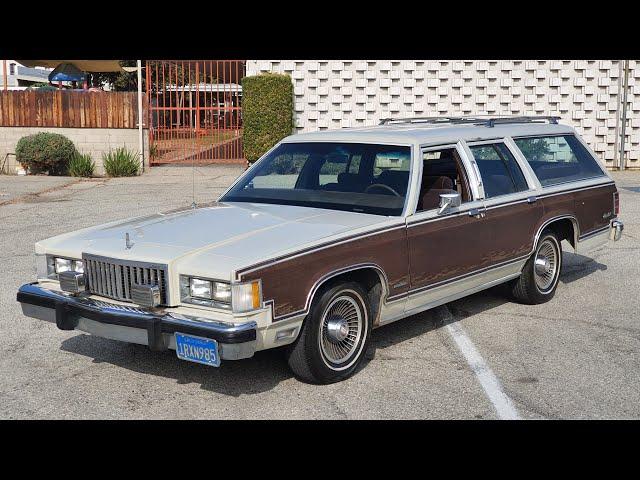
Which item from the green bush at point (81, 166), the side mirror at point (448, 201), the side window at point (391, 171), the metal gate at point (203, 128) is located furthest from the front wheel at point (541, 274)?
the green bush at point (81, 166)

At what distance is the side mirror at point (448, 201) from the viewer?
6.26 metres

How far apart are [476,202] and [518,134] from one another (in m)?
1.22

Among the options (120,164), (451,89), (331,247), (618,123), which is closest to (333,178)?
(331,247)

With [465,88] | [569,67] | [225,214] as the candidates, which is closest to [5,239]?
[225,214]

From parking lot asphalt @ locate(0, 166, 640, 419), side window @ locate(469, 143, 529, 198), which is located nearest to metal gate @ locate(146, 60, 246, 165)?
parking lot asphalt @ locate(0, 166, 640, 419)

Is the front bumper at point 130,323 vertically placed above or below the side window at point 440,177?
below

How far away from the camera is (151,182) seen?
18.9m

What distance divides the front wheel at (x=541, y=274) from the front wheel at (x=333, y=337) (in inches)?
91.3

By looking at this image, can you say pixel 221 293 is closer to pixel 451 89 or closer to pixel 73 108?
pixel 451 89

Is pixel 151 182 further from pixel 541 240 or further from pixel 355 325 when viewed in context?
pixel 355 325

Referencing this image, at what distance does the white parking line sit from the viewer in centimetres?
506

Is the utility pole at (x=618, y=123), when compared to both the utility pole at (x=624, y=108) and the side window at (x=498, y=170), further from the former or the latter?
the side window at (x=498, y=170)

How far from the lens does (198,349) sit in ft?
16.3

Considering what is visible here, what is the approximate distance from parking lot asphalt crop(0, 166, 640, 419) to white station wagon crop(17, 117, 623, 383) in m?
0.34
